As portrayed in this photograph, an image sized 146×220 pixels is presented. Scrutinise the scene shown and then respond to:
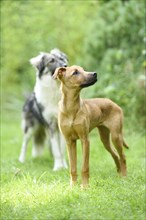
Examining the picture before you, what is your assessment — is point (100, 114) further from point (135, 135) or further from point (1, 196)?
point (135, 135)

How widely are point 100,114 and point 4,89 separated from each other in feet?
40.9

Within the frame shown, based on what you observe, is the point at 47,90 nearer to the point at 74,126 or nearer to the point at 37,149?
the point at 37,149

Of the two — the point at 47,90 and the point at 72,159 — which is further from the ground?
the point at 47,90

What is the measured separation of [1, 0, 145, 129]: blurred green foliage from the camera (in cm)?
1246

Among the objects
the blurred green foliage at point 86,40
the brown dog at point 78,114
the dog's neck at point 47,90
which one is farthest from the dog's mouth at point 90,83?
the blurred green foliage at point 86,40

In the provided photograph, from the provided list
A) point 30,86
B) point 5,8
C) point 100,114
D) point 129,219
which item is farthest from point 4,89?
point 129,219

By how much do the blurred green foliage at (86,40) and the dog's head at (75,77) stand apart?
5200 millimetres

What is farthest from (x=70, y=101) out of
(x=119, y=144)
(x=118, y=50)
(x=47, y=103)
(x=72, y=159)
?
(x=118, y=50)

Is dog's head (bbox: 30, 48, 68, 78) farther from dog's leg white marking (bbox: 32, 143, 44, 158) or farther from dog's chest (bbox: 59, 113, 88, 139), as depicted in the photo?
dog's chest (bbox: 59, 113, 88, 139)

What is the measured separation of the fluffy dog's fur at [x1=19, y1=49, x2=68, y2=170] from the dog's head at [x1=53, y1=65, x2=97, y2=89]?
195 cm

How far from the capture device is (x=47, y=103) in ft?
28.9

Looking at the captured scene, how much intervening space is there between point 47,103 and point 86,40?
19.6 ft

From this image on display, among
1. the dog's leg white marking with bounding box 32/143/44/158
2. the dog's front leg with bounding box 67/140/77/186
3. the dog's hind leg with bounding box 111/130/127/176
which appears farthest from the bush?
the dog's front leg with bounding box 67/140/77/186

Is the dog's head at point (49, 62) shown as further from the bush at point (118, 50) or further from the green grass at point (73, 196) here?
the bush at point (118, 50)
